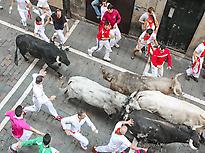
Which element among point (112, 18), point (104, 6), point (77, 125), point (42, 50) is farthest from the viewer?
point (104, 6)

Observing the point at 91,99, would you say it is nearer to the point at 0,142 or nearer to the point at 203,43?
the point at 0,142

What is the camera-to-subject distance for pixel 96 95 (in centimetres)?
1185

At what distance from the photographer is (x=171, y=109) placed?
1127 centimetres

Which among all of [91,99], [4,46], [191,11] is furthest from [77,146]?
[191,11]

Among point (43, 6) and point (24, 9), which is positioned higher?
point (43, 6)

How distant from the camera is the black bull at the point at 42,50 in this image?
42.3ft

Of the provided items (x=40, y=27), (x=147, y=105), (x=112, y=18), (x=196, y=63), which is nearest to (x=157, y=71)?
(x=196, y=63)

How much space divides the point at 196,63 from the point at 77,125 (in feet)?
18.0

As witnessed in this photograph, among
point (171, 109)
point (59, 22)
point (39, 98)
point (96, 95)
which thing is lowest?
point (96, 95)

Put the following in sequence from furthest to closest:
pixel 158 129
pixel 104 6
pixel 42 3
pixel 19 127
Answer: pixel 42 3, pixel 104 6, pixel 158 129, pixel 19 127

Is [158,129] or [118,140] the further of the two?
[158,129]

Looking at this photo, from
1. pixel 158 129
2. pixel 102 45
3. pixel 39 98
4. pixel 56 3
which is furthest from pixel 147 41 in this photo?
pixel 39 98

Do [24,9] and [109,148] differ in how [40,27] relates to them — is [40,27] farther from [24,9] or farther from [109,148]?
[109,148]

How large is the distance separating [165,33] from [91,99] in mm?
4648
